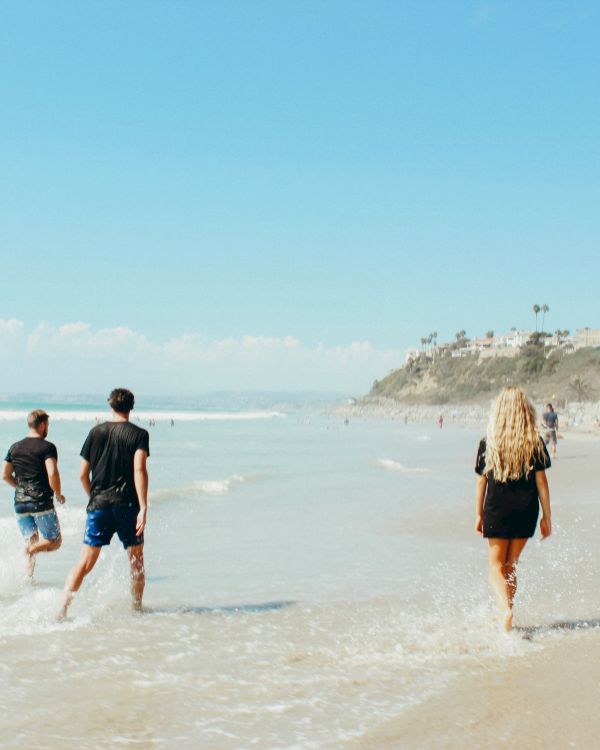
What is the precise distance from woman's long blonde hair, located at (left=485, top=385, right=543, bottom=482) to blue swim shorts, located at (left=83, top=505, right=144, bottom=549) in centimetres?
297

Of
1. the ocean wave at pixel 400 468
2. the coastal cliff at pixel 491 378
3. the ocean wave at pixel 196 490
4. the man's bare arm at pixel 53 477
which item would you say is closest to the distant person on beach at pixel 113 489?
the man's bare arm at pixel 53 477

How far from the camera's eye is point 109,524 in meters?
6.31

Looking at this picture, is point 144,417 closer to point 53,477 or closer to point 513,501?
point 53,477

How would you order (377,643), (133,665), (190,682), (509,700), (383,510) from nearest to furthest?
(509,700)
(190,682)
(133,665)
(377,643)
(383,510)

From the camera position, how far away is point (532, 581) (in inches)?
306

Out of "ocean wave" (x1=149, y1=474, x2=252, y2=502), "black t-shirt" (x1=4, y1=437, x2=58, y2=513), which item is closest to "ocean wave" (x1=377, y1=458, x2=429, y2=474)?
"ocean wave" (x1=149, y1=474, x2=252, y2=502)

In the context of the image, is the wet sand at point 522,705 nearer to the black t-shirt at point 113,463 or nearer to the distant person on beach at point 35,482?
the black t-shirt at point 113,463

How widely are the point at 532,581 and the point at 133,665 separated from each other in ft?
14.6

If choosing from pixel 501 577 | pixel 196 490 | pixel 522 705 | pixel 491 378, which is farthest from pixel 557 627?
pixel 491 378

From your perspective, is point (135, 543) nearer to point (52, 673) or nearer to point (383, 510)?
point (52, 673)

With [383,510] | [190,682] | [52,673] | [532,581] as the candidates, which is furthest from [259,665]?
[383,510]

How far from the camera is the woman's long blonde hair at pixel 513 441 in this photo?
18.4 feet

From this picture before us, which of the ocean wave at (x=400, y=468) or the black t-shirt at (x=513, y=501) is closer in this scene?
the black t-shirt at (x=513, y=501)

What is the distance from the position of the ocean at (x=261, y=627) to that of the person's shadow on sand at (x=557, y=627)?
0.05 metres
